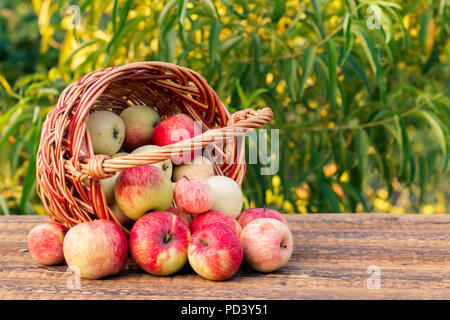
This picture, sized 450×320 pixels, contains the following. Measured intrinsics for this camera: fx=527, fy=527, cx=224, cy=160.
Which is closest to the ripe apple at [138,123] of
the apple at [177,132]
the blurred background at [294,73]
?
the apple at [177,132]

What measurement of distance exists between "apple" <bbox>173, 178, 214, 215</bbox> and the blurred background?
0.41 metres

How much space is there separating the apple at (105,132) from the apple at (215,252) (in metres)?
0.25

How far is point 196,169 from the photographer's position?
1.00 meters

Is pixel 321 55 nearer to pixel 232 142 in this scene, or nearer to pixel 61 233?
pixel 232 142

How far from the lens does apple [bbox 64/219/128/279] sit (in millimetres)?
808

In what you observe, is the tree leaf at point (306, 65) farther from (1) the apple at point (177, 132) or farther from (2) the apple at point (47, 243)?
(2) the apple at point (47, 243)

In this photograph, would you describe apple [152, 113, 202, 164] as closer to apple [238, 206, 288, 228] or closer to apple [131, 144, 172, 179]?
apple [131, 144, 172, 179]

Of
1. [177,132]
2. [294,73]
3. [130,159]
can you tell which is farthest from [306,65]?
[130,159]

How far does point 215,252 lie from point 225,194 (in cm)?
18

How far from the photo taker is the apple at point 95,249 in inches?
31.8

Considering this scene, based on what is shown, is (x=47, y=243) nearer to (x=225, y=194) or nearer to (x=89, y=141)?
(x=89, y=141)

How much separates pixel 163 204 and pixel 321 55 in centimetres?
94
